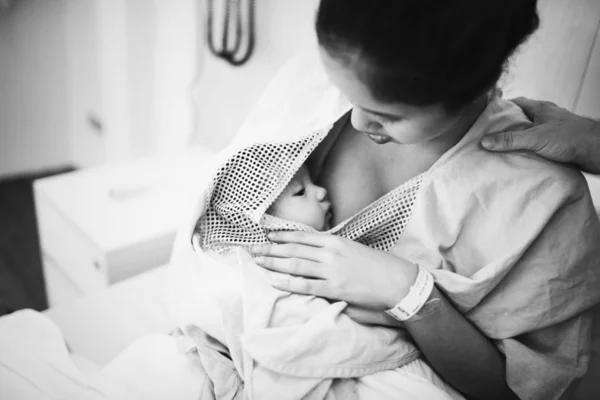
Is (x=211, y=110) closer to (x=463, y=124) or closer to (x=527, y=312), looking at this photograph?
(x=463, y=124)

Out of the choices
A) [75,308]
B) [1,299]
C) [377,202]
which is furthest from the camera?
[1,299]

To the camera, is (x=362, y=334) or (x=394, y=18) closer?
(x=394, y=18)

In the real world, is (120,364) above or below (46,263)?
above

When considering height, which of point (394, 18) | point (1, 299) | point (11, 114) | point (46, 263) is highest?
point (394, 18)

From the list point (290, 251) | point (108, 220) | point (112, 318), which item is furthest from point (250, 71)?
point (290, 251)

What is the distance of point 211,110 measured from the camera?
182 cm

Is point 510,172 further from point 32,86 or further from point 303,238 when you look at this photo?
point 32,86

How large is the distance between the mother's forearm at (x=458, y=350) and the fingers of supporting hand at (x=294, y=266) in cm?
15

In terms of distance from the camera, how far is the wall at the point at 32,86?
2047 millimetres

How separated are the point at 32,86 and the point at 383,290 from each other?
2.06 m

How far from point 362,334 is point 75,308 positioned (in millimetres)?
696

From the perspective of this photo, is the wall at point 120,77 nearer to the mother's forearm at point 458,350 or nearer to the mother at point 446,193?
the mother at point 446,193

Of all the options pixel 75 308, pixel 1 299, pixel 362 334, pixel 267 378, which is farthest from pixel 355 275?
pixel 1 299

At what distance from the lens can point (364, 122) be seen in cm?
66
